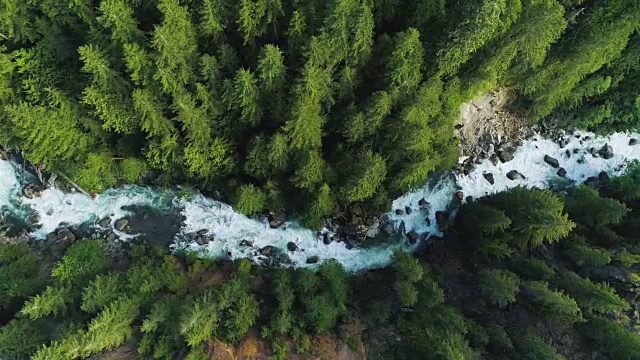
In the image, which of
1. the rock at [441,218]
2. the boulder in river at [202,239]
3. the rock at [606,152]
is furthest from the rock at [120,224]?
the rock at [606,152]

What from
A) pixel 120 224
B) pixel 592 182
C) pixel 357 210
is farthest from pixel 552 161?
pixel 120 224

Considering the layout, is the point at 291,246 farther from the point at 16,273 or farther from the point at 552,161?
the point at 552,161

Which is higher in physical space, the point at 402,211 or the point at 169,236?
the point at 402,211

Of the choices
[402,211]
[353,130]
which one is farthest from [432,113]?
[402,211]

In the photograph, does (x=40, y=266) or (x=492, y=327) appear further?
(x=40, y=266)

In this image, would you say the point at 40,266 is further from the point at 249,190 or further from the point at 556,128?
the point at 556,128

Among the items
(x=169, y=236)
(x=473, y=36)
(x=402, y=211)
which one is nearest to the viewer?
(x=473, y=36)
